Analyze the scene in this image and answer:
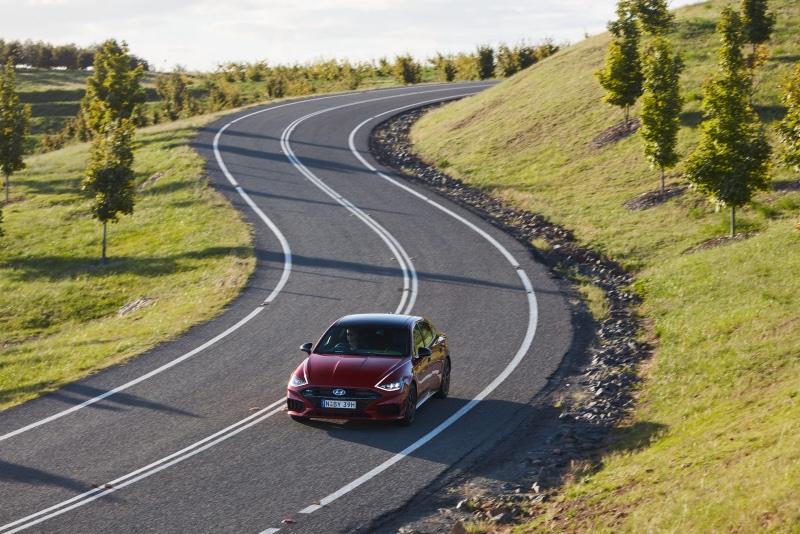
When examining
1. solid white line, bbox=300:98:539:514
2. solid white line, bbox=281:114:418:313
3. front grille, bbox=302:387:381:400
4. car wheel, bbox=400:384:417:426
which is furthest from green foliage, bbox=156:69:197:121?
front grille, bbox=302:387:381:400

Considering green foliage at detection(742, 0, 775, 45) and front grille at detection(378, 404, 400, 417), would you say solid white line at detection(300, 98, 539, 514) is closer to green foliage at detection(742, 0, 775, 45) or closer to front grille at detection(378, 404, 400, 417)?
front grille at detection(378, 404, 400, 417)

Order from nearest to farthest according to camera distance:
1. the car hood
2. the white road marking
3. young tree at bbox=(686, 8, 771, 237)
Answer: the white road marking < the car hood < young tree at bbox=(686, 8, 771, 237)

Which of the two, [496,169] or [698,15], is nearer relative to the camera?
[496,169]

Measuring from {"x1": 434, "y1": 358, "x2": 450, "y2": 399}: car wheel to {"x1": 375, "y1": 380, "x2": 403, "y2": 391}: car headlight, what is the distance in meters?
2.07

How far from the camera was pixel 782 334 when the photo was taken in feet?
59.6

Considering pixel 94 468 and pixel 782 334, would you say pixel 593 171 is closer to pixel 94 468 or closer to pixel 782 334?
pixel 782 334

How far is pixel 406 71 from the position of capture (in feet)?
250

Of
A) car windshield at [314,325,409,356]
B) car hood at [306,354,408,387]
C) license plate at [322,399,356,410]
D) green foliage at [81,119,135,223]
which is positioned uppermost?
green foliage at [81,119,135,223]

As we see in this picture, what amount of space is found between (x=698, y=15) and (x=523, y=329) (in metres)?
34.8

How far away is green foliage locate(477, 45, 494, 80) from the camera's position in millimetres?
75312

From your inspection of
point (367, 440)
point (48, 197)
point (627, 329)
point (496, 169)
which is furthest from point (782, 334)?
point (48, 197)

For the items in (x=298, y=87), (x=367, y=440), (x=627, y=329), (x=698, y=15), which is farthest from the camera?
(x=298, y=87)

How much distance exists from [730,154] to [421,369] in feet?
50.7

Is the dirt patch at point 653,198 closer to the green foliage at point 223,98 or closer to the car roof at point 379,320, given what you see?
the car roof at point 379,320
